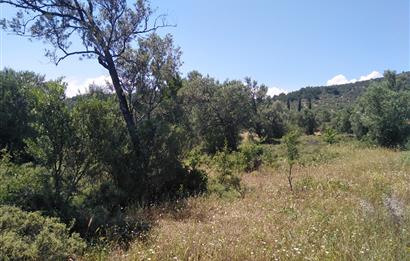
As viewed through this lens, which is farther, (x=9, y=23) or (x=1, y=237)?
(x=9, y=23)

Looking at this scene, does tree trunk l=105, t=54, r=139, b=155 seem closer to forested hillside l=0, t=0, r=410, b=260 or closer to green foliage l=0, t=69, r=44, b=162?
forested hillside l=0, t=0, r=410, b=260

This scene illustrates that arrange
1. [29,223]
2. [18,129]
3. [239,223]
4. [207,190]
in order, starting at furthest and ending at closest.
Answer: [18,129] < [207,190] < [239,223] < [29,223]

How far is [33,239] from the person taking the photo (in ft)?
15.0

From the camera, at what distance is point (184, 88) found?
28375mm

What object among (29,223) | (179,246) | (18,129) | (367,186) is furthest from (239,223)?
(18,129)

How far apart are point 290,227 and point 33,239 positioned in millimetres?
4115

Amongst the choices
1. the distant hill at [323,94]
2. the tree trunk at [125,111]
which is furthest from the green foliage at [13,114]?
the distant hill at [323,94]

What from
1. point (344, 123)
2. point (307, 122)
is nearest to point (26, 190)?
point (344, 123)

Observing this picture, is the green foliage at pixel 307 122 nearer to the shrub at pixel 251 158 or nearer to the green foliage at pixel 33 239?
the shrub at pixel 251 158

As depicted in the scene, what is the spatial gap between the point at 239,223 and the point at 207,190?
410 cm

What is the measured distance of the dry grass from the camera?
4742 mm

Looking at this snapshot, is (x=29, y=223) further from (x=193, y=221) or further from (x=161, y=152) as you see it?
(x=161, y=152)

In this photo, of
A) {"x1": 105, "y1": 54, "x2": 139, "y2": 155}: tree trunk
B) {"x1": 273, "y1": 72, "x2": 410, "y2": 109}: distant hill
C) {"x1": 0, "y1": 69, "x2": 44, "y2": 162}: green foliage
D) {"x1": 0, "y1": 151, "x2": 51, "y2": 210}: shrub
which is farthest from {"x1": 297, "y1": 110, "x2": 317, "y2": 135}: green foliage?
{"x1": 0, "y1": 151, "x2": 51, "y2": 210}: shrub

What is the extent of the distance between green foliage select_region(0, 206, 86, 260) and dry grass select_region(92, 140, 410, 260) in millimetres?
696
